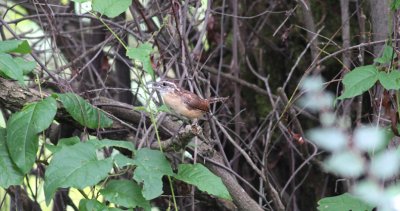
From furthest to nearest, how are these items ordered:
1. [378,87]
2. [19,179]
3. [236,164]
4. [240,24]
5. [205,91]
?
[240,24]
[236,164]
[205,91]
[378,87]
[19,179]

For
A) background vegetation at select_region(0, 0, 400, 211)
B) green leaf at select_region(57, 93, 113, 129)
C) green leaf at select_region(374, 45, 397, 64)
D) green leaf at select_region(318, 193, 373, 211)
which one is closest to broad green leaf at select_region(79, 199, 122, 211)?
background vegetation at select_region(0, 0, 400, 211)

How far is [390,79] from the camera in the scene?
8.52 feet

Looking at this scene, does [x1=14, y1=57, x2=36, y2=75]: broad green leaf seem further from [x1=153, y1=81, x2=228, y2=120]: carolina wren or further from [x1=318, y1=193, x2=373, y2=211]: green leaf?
[x1=318, y1=193, x2=373, y2=211]: green leaf

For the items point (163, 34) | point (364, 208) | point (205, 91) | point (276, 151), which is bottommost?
point (276, 151)

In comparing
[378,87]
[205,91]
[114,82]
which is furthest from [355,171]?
[114,82]

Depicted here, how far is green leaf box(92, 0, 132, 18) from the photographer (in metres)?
2.69

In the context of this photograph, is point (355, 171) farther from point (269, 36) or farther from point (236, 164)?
point (269, 36)

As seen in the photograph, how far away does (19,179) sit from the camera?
2.62 m

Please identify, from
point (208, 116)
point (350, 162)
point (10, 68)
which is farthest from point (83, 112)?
point (350, 162)

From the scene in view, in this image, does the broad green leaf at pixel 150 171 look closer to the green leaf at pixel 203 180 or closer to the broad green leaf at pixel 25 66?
the green leaf at pixel 203 180

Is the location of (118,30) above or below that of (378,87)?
above

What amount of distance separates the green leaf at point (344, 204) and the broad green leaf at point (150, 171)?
2.36 ft

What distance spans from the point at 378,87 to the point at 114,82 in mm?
1947

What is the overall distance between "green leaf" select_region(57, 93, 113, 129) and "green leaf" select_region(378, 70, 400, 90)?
46.0 inches
